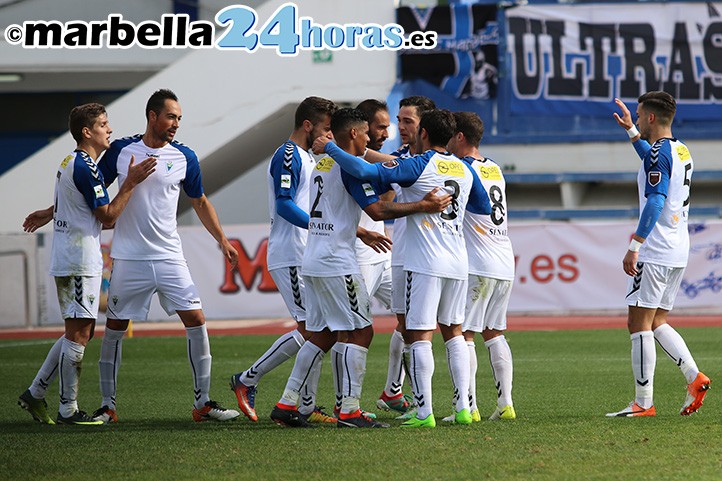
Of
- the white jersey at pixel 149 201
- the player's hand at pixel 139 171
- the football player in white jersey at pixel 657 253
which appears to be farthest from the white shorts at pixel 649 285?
the player's hand at pixel 139 171

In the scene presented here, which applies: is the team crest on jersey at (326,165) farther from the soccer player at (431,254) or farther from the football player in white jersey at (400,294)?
the football player in white jersey at (400,294)

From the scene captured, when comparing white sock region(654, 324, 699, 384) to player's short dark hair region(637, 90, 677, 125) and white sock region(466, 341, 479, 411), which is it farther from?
player's short dark hair region(637, 90, 677, 125)

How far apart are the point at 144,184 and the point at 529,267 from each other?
12.5 metres

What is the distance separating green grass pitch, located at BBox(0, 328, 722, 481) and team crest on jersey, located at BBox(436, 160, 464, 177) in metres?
1.70

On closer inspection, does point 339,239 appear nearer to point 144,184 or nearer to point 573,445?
point 144,184

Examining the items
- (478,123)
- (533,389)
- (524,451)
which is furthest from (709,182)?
(524,451)

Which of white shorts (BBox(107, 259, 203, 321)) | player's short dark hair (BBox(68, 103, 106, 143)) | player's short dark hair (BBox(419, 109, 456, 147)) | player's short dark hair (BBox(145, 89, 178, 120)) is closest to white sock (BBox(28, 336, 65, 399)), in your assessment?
white shorts (BBox(107, 259, 203, 321))

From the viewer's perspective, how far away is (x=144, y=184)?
855cm

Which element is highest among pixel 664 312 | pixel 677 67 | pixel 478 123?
pixel 677 67

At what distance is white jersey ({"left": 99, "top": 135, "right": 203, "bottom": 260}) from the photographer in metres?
8.57

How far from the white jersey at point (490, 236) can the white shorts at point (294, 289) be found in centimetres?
124

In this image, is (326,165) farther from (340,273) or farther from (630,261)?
(630,261)

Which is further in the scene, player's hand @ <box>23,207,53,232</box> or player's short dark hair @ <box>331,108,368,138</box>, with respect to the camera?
player's hand @ <box>23,207,53,232</box>

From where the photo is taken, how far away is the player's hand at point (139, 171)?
8.33 m
